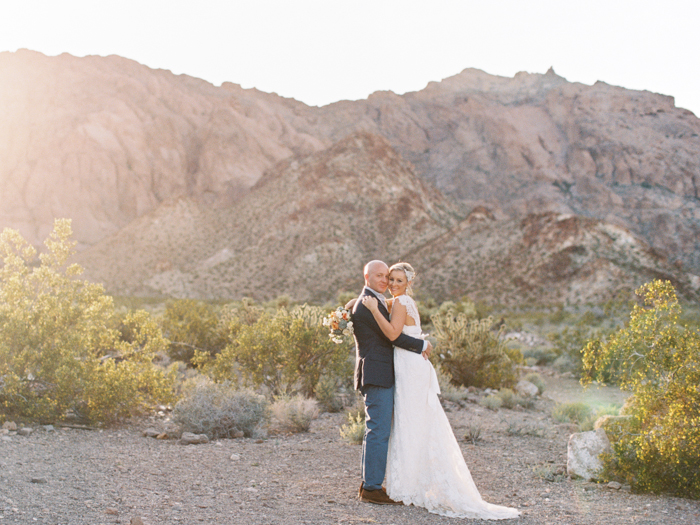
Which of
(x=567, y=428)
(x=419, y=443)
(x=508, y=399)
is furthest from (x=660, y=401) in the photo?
(x=508, y=399)

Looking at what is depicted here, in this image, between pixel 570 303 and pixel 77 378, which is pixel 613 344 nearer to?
pixel 77 378

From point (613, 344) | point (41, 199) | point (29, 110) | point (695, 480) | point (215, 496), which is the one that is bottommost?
point (215, 496)

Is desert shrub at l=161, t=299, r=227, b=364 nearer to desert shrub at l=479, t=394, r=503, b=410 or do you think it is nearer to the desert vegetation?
the desert vegetation

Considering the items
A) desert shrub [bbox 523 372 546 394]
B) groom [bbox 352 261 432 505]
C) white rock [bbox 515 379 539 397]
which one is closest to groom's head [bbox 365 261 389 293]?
groom [bbox 352 261 432 505]

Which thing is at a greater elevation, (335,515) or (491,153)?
(491,153)

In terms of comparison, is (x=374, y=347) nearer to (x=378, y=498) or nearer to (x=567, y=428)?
(x=378, y=498)

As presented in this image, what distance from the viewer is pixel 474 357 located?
1209cm

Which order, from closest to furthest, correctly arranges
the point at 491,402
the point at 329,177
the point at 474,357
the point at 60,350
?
the point at 60,350 → the point at 491,402 → the point at 474,357 → the point at 329,177

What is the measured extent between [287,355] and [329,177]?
49.9m

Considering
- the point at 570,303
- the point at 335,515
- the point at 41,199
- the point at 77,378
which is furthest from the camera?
the point at 41,199

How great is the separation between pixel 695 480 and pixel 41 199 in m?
75.2

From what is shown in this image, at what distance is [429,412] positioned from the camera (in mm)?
4855

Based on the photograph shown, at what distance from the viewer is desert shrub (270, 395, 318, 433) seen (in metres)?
7.98

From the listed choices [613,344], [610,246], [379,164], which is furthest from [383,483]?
[379,164]
